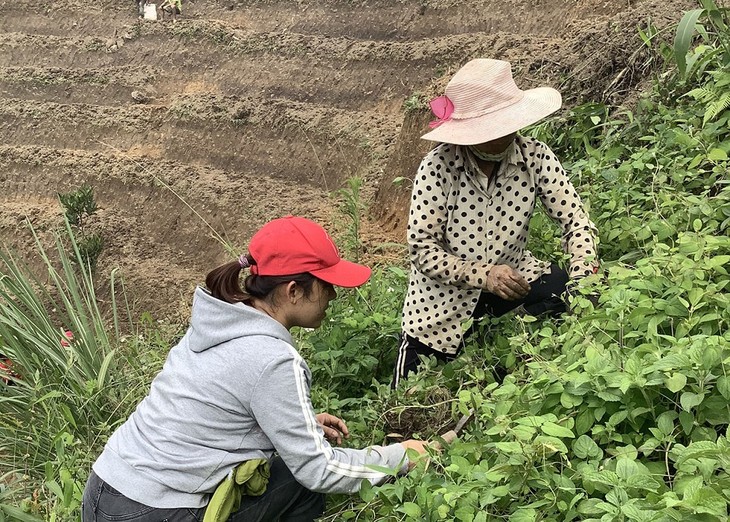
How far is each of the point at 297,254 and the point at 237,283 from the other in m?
0.19

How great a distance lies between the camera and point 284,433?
65.5 inches

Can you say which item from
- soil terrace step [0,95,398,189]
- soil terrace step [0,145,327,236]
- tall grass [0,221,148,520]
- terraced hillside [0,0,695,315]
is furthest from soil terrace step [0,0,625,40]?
tall grass [0,221,148,520]

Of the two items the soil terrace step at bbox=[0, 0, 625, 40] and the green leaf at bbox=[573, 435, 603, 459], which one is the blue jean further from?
the soil terrace step at bbox=[0, 0, 625, 40]

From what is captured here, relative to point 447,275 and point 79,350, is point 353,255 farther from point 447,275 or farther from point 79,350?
point 447,275

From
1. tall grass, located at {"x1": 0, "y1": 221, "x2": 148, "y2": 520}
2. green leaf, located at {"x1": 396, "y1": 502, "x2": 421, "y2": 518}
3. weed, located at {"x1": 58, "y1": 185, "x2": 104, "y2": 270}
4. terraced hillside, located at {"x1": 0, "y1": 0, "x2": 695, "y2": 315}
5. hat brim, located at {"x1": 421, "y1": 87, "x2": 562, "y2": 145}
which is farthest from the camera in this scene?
weed, located at {"x1": 58, "y1": 185, "x2": 104, "y2": 270}

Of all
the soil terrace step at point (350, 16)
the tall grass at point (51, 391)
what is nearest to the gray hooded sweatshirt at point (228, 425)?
the tall grass at point (51, 391)

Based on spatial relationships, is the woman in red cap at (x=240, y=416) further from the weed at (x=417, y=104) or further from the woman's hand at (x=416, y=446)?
the weed at (x=417, y=104)

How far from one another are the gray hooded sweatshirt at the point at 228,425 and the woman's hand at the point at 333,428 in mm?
264

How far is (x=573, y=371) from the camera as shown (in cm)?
Answer: 152

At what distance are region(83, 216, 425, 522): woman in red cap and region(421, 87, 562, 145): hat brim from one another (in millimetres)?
610

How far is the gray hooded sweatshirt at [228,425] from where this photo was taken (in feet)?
5.43

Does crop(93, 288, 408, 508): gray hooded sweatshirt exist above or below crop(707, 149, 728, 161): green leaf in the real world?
below

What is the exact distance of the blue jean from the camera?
1720mm

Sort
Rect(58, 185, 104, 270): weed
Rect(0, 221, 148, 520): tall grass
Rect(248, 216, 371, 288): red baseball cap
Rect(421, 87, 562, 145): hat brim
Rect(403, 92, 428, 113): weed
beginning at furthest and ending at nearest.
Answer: Rect(58, 185, 104, 270): weed → Rect(403, 92, 428, 113): weed → Rect(0, 221, 148, 520): tall grass → Rect(421, 87, 562, 145): hat brim → Rect(248, 216, 371, 288): red baseball cap
